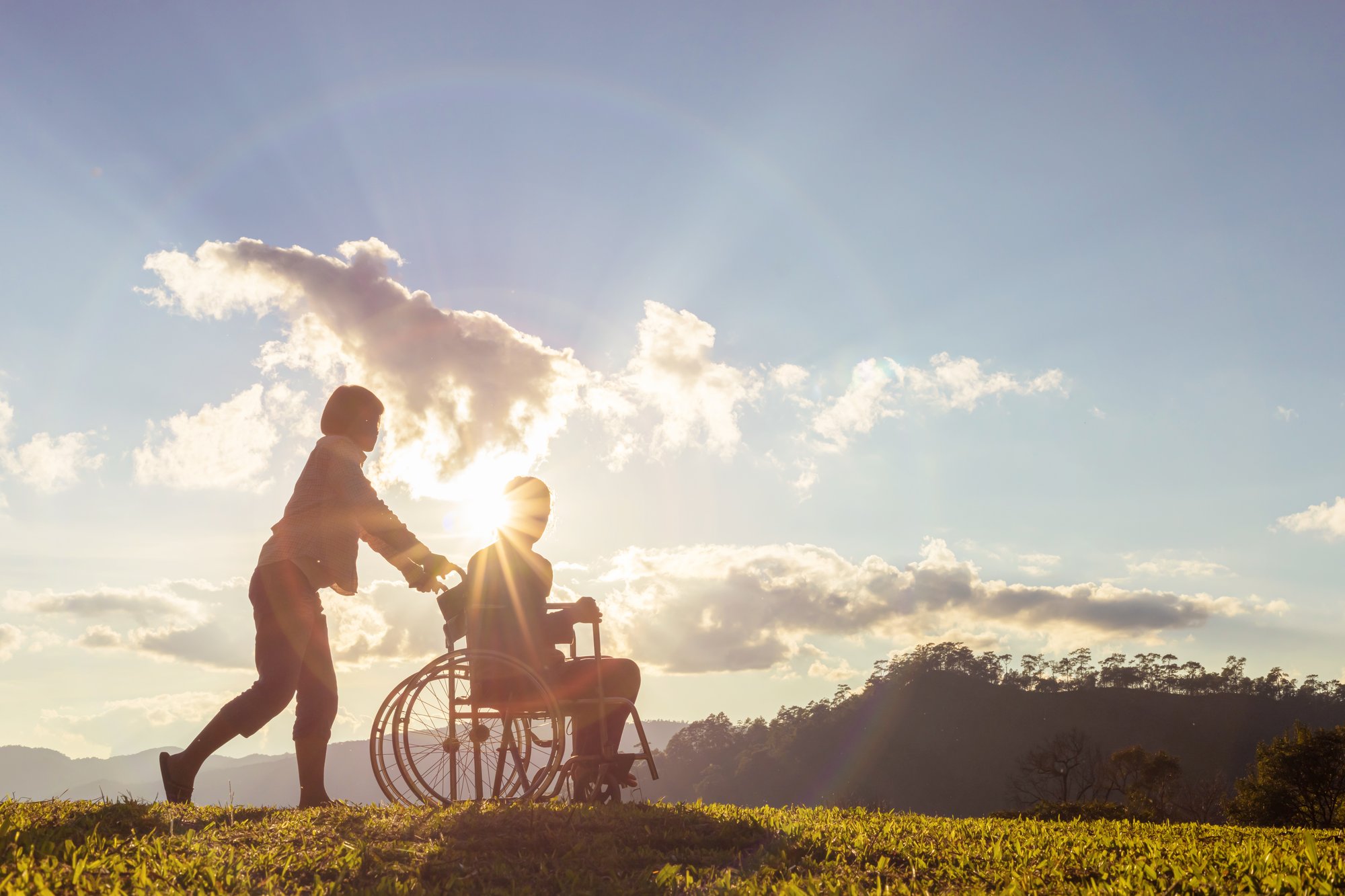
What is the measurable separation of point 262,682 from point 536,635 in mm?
1628

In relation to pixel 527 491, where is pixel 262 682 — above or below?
below

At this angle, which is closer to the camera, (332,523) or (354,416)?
(332,523)

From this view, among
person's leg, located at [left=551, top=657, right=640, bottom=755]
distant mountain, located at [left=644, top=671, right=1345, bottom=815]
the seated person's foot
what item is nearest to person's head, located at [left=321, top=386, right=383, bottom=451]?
person's leg, located at [left=551, top=657, right=640, bottom=755]

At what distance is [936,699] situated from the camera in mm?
130250

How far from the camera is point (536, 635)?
6008mm

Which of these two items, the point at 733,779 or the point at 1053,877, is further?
the point at 733,779

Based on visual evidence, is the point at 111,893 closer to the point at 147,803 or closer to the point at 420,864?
the point at 420,864

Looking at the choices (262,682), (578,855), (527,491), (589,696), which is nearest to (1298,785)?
(589,696)

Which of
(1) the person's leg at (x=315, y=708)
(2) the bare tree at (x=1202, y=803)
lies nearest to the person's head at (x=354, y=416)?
(1) the person's leg at (x=315, y=708)

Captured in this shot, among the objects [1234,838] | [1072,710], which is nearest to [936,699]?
[1072,710]

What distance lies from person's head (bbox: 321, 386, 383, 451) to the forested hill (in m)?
114

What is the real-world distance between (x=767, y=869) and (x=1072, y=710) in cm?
13694

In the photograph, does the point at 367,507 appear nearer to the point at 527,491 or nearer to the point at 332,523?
the point at 332,523

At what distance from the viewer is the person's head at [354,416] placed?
19.9 ft
